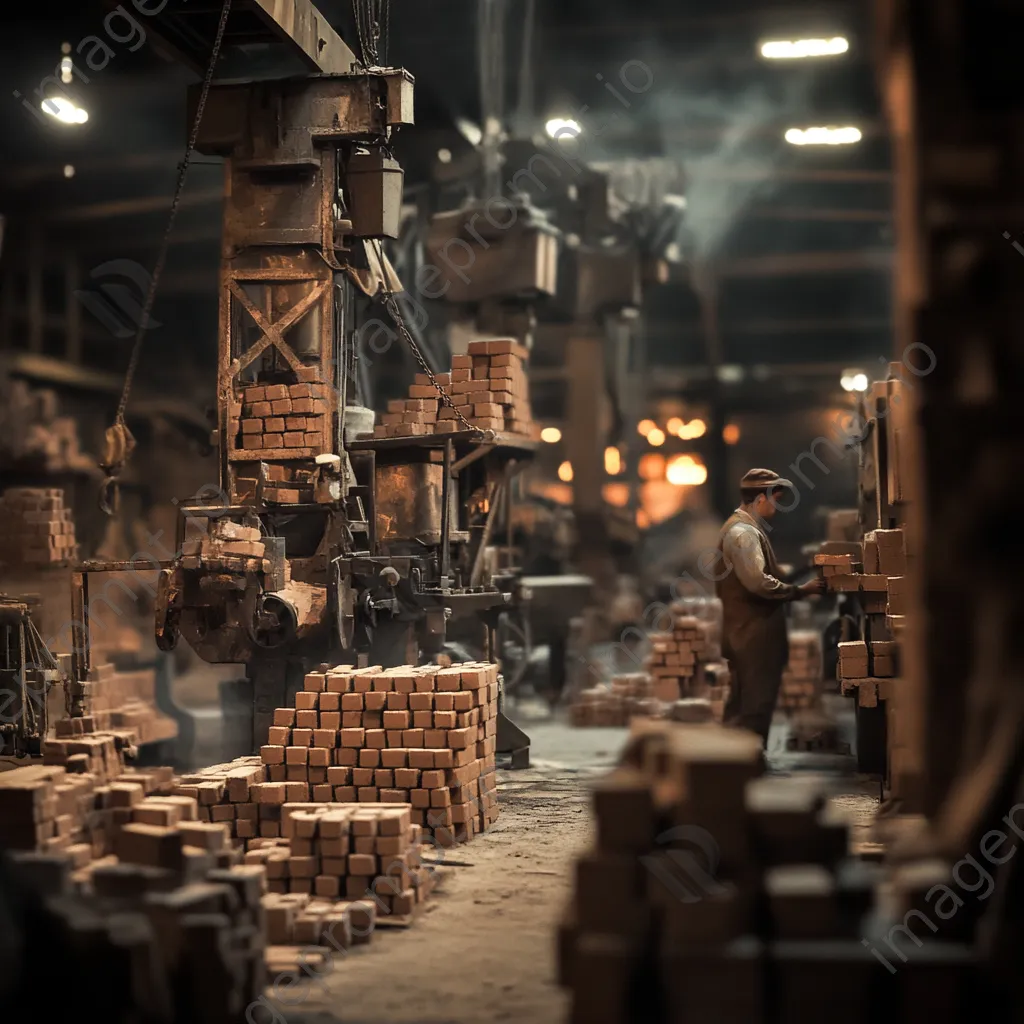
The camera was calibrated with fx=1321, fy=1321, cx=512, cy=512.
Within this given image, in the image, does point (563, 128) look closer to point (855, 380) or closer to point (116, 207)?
point (116, 207)

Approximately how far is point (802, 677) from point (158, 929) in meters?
9.59

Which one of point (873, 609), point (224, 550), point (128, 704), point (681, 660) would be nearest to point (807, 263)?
point (681, 660)

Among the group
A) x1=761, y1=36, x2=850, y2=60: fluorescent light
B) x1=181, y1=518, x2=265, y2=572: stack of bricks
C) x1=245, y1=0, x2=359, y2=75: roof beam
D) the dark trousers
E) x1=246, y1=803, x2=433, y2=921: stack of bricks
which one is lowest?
x1=246, y1=803, x2=433, y2=921: stack of bricks

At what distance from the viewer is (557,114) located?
1852cm

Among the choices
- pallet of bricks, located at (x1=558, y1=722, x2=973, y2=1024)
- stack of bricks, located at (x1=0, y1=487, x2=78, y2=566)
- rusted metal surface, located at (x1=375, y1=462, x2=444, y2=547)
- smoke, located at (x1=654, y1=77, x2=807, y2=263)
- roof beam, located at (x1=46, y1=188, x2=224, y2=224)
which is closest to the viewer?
pallet of bricks, located at (x1=558, y1=722, x2=973, y2=1024)

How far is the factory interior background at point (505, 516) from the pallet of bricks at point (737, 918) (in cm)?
2

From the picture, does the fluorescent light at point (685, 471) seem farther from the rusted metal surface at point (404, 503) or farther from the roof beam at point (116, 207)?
the rusted metal surface at point (404, 503)

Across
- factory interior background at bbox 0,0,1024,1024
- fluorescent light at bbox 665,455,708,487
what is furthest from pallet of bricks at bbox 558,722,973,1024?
fluorescent light at bbox 665,455,708,487

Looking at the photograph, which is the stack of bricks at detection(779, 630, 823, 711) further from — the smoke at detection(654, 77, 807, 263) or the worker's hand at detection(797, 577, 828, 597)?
the smoke at detection(654, 77, 807, 263)

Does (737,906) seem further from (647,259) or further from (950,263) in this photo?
(647,259)

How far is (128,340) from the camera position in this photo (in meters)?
21.2

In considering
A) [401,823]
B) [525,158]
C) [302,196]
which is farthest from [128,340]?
[401,823]

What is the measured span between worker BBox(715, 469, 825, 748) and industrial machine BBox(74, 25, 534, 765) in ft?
7.66

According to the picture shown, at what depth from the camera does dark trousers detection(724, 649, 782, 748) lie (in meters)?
9.07
